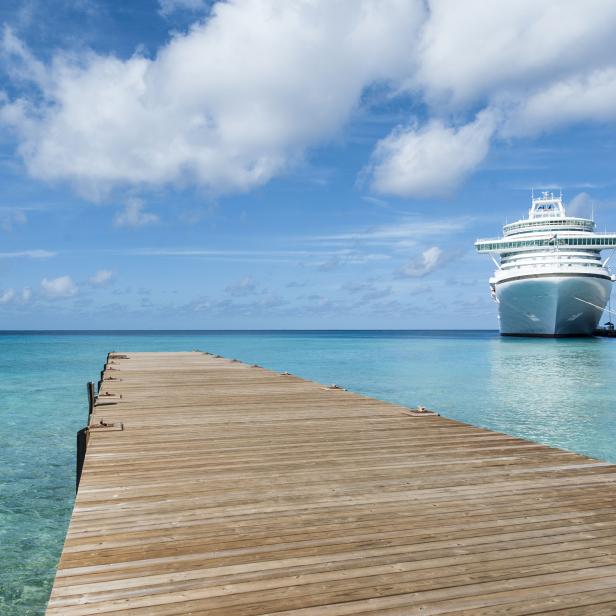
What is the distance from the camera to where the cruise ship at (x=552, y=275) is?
66875 mm

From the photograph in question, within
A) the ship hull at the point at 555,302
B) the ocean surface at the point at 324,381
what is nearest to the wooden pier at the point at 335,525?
the ocean surface at the point at 324,381

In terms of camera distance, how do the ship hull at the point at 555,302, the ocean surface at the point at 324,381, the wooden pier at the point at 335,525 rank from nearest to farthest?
the wooden pier at the point at 335,525 → the ocean surface at the point at 324,381 → the ship hull at the point at 555,302

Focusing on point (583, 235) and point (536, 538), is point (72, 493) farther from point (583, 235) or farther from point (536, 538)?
point (583, 235)

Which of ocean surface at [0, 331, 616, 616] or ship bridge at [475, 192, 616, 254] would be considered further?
ship bridge at [475, 192, 616, 254]

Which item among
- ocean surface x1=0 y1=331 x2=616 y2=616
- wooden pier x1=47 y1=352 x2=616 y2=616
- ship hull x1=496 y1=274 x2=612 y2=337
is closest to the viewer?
wooden pier x1=47 y1=352 x2=616 y2=616

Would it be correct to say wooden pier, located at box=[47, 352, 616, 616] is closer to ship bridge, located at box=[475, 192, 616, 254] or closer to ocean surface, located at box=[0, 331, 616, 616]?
ocean surface, located at box=[0, 331, 616, 616]

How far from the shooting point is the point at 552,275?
65812 millimetres

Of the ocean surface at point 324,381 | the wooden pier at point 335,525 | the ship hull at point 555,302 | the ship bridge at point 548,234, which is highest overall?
the ship bridge at point 548,234

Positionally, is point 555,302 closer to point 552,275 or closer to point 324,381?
point 552,275

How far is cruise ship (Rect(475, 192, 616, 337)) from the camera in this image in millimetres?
66875

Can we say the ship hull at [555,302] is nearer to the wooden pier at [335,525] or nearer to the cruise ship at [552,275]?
the cruise ship at [552,275]

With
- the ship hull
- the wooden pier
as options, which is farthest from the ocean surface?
the ship hull

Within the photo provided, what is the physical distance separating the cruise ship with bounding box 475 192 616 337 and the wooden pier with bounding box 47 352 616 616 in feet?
212

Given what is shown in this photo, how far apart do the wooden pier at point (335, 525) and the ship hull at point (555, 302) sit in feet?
210
